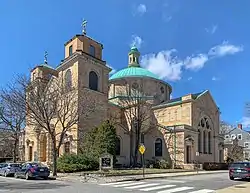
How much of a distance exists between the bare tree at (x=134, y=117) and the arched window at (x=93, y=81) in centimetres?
529

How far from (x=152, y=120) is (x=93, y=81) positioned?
39.0 ft

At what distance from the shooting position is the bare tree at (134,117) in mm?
44531

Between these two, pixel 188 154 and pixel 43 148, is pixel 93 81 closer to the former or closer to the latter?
pixel 43 148

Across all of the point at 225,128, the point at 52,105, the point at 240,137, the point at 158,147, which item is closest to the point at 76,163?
the point at 52,105

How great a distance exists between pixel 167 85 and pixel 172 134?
1557cm

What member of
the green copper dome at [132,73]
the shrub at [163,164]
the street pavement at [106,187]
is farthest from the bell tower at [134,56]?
the street pavement at [106,187]

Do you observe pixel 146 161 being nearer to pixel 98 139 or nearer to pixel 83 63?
pixel 98 139

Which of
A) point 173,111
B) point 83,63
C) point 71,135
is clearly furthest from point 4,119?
point 173,111

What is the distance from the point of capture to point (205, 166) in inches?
1663

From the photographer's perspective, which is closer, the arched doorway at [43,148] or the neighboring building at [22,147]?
the arched doorway at [43,148]

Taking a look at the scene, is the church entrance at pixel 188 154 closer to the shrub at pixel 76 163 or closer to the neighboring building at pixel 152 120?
the neighboring building at pixel 152 120

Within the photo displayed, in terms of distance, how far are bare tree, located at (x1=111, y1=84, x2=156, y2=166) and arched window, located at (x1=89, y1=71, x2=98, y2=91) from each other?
5.29m

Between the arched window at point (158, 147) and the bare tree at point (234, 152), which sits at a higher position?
the arched window at point (158, 147)

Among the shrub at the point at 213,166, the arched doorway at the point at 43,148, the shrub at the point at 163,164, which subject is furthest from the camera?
the arched doorway at the point at 43,148
